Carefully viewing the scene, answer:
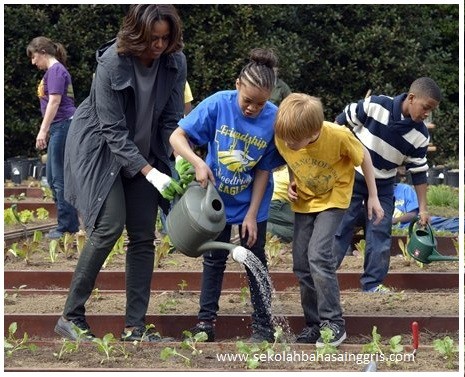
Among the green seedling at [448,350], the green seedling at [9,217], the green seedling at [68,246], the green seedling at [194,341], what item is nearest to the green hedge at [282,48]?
the green seedling at [9,217]

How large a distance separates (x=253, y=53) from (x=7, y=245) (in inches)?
143

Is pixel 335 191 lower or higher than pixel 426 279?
higher

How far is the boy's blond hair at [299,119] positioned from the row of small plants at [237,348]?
0.87 m

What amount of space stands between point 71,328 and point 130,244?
1.59 ft

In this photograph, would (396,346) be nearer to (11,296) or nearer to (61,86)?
(11,296)

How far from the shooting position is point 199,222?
200 inches

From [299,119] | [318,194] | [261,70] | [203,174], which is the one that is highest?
[261,70]

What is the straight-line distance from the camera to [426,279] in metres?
6.95

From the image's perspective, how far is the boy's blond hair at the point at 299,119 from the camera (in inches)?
199

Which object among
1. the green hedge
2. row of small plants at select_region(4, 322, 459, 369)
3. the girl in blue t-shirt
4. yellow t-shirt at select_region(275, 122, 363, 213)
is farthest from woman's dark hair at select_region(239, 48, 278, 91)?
the green hedge

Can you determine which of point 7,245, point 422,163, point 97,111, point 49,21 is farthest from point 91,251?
point 49,21

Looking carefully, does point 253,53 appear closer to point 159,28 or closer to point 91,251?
point 159,28

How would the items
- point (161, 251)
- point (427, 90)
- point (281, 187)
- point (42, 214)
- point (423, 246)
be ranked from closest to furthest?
point (427, 90) → point (423, 246) → point (161, 251) → point (281, 187) → point (42, 214)

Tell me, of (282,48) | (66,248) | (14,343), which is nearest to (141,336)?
(14,343)
